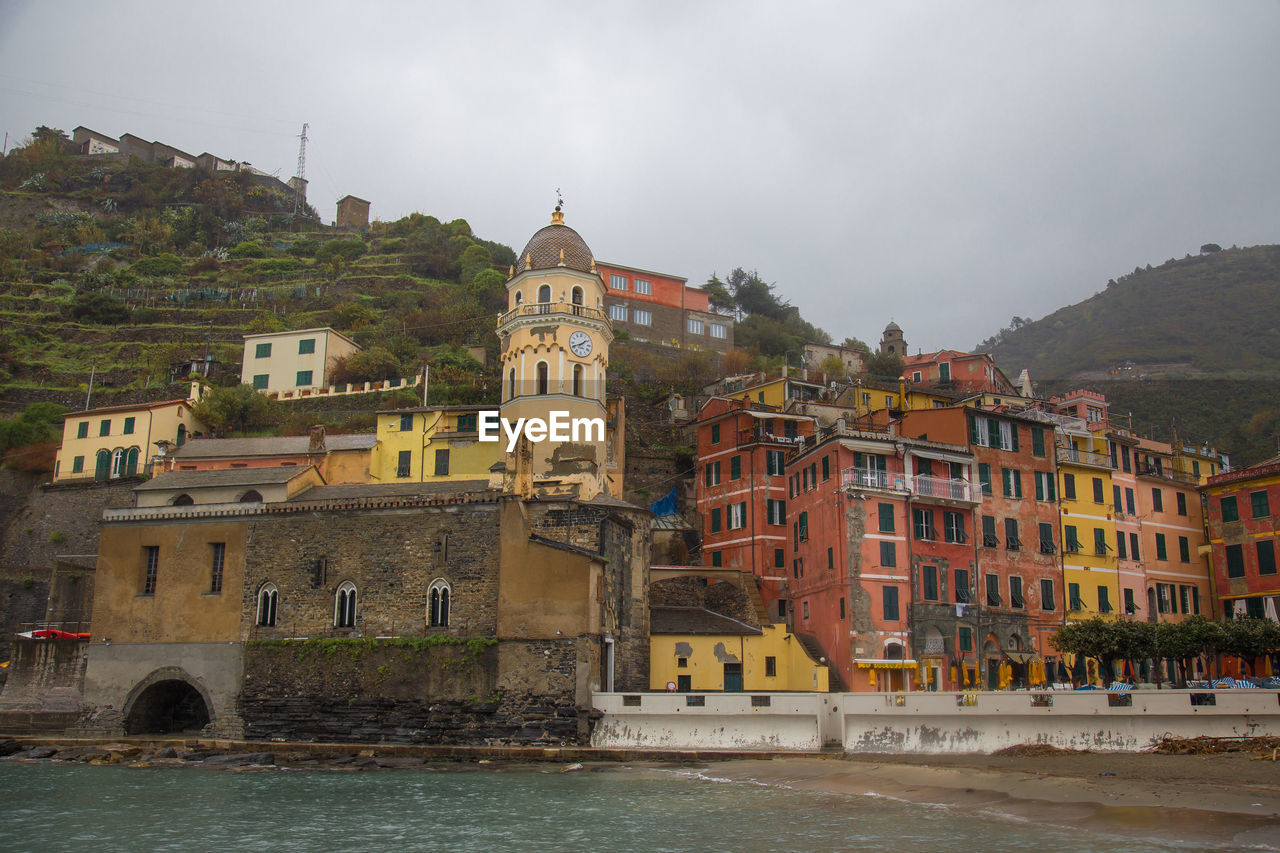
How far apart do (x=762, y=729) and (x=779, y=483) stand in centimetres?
1784

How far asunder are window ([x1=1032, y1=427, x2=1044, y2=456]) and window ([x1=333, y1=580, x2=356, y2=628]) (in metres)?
28.3

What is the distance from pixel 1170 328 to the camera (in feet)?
372

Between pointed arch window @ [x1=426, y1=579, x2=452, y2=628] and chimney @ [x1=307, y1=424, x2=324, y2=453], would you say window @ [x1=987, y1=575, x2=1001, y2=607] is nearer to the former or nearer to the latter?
pointed arch window @ [x1=426, y1=579, x2=452, y2=628]

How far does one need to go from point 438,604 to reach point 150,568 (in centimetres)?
1164

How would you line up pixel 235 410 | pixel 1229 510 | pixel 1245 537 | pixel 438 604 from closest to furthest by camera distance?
1. pixel 438 604
2. pixel 1245 537
3. pixel 1229 510
4. pixel 235 410

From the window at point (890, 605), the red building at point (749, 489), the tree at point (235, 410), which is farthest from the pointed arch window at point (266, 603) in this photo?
the window at point (890, 605)

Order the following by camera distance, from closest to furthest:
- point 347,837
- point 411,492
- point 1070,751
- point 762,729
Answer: point 347,837, point 1070,751, point 762,729, point 411,492

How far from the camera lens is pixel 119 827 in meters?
22.9

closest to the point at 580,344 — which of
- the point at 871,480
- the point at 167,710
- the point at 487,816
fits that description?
the point at 871,480

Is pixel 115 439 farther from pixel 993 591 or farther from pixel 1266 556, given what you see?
pixel 1266 556

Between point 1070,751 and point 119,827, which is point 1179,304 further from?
point 119,827

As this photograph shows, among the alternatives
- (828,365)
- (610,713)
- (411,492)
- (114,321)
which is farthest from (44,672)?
(828,365)

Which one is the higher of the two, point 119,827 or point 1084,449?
point 1084,449

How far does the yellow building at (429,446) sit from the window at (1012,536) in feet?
75.8
